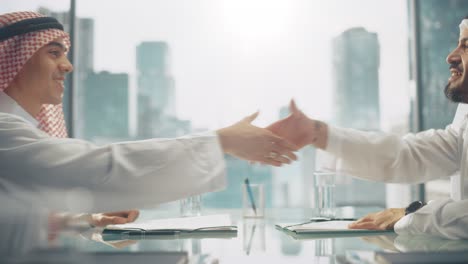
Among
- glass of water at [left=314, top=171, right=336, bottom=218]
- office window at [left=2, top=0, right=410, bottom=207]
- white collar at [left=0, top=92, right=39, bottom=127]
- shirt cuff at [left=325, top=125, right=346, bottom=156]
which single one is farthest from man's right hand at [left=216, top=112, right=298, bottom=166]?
office window at [left=2, top=0, right=410, bottom=207]

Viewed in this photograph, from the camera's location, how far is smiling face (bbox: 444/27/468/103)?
1.60 metres

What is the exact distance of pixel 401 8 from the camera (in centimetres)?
328

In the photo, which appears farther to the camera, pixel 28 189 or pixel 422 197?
pixel 422 197

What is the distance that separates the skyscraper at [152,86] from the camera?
816 inches

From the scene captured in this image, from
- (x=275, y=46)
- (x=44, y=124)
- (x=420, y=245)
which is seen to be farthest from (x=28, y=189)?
(x=275, y=46)

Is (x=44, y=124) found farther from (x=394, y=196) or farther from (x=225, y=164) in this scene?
(x=394, y=196)

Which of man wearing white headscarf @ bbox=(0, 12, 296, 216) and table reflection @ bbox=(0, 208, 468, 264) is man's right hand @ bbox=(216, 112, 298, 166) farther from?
table reflection @ bbox=(0, 208, 468, 264)

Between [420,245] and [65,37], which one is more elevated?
[65,37]

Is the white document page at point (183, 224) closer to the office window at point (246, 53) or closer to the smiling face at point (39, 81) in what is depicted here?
the smiling face at point (39, 81)

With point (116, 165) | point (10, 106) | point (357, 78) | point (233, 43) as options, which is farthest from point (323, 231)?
point (357, 78)

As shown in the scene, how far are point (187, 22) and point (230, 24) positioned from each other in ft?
5.81

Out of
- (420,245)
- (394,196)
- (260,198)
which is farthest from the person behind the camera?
(394,196)

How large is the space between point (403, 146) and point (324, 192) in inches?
16.8

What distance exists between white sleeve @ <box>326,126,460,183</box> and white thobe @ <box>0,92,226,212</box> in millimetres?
625
